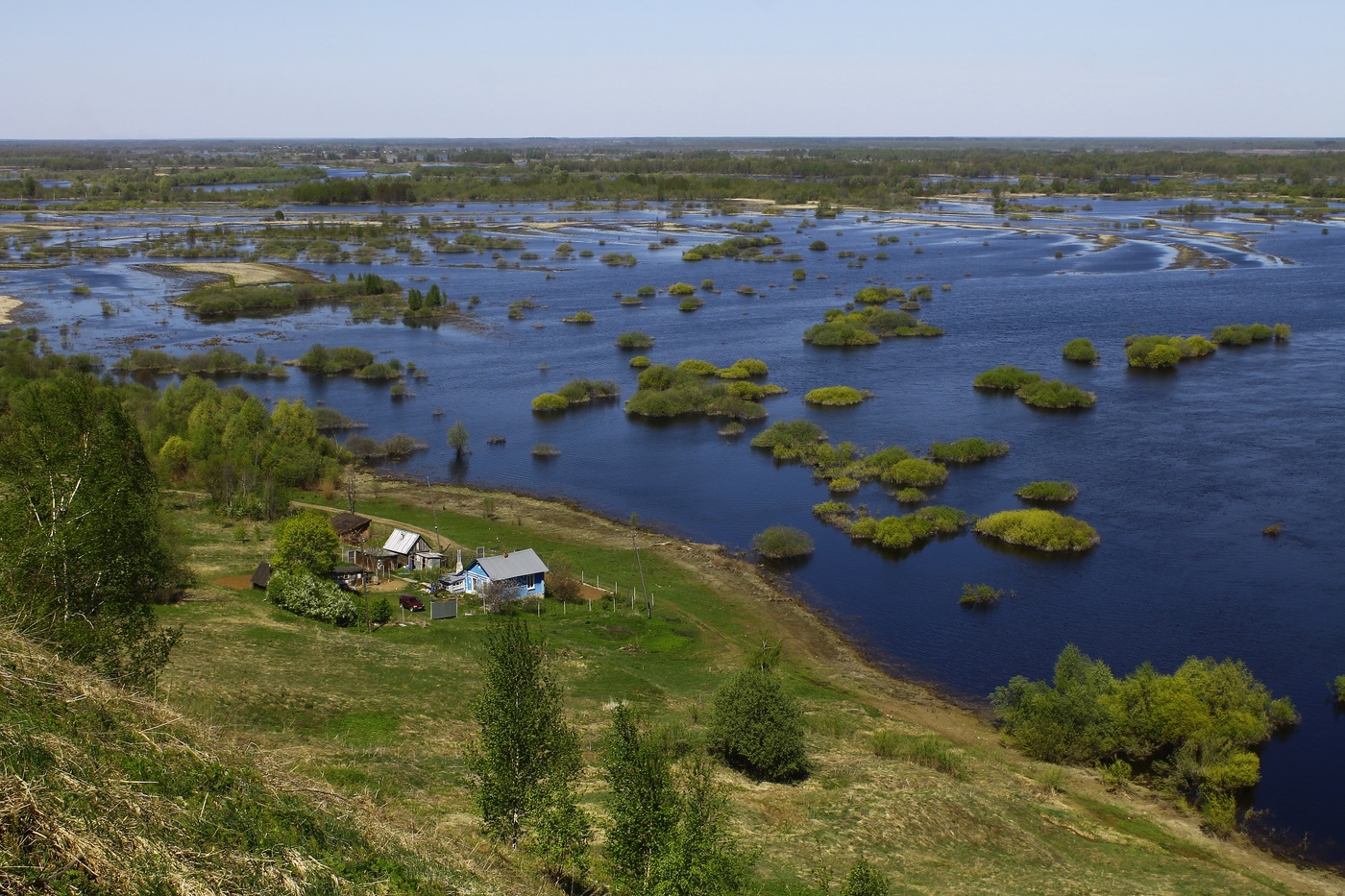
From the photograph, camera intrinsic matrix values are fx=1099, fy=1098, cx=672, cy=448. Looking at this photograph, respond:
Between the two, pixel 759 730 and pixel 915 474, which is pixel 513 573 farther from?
pixel 915 474

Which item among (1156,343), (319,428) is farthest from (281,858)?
(1156,343)

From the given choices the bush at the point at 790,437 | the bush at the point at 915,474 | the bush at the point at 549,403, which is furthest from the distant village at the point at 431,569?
the bush at the point at 549,403

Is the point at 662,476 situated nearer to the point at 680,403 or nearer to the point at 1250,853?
the point at 680,403

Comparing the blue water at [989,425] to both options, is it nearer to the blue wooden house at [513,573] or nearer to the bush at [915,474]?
the bush at [915,474]

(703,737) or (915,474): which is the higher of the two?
(915,474)

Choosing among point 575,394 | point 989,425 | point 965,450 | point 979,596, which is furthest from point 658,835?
point 575,394

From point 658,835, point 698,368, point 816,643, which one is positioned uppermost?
point 658,835

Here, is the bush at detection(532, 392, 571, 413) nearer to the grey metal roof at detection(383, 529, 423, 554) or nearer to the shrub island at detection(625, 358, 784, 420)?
the shrub island at detection(625, 358, 784, 420)

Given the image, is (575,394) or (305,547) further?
(575,394)
